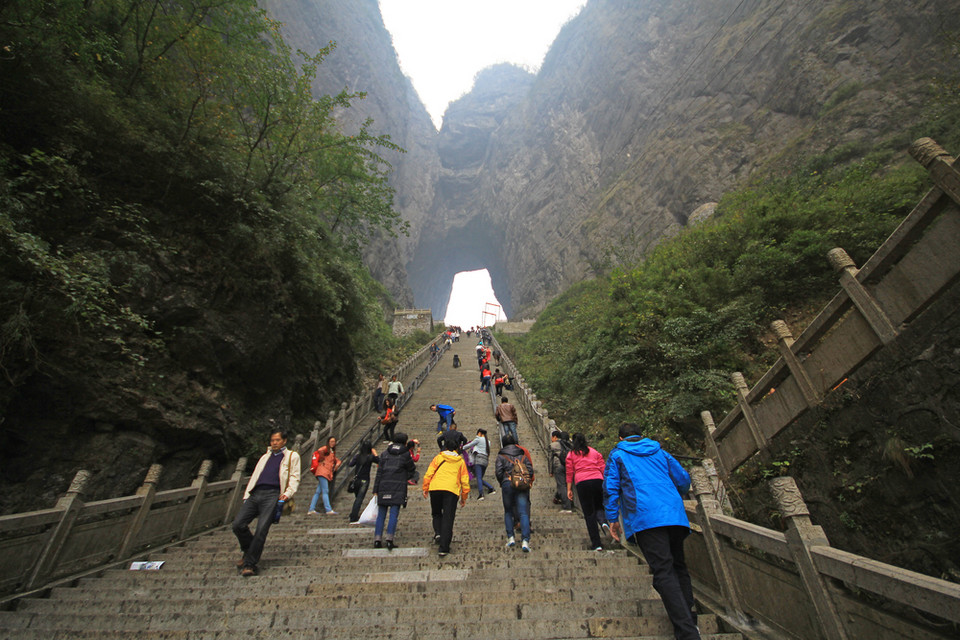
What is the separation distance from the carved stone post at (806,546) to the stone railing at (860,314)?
331 centimetres

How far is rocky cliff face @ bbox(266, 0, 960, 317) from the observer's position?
58.7ft

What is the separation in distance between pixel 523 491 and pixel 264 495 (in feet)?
8.84

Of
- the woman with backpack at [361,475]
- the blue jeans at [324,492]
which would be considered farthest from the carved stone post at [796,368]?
the blue jeans at [324,492]

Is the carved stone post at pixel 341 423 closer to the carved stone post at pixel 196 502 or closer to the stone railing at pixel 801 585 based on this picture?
the carved stone post at pixel 196 502

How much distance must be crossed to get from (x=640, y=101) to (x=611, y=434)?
39.4 metres

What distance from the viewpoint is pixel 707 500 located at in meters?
3.27

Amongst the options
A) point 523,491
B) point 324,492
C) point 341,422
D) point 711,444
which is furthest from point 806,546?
point 341,422

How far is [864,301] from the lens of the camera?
14.7 feet

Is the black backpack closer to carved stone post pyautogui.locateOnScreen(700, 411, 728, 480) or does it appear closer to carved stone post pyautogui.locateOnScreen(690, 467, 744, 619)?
carved stone post pyautogui.locateOnScreen(700, 411, 728, 480)

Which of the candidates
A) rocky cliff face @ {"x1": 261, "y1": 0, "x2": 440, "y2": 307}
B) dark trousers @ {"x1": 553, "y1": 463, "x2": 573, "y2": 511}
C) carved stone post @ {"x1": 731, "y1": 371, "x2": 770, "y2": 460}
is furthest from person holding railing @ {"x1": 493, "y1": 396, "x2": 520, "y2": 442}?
rocky cliff face @ {"x1": 261, "y1": 0, "x2": 440, "y2": 307}

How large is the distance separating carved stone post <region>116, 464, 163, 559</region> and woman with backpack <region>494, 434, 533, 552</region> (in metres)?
4.17

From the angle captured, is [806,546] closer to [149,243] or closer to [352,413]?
[149,243]

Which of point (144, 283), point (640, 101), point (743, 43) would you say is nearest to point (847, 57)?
point (743, 43)

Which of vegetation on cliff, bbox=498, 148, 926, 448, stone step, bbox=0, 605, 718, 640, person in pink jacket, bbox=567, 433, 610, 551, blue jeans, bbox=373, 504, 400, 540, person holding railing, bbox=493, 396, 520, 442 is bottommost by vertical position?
stone step, bbox=0, 605, 718, 640
